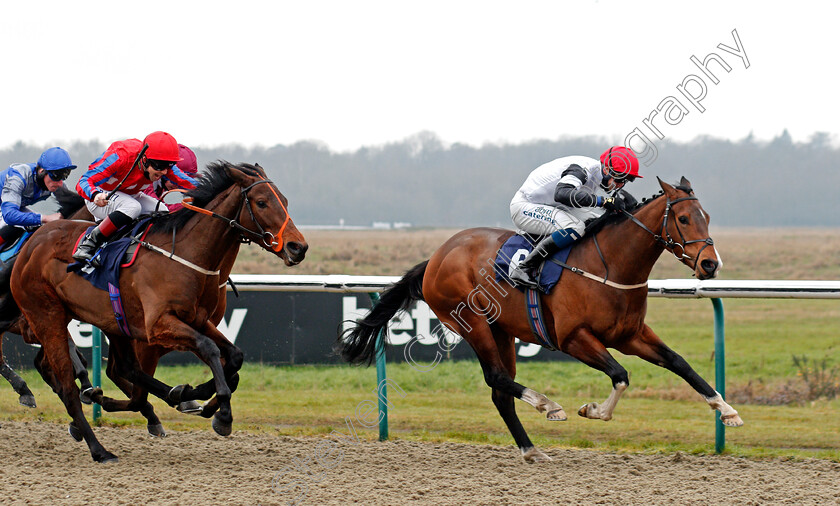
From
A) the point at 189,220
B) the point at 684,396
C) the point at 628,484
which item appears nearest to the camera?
the point at 628,484

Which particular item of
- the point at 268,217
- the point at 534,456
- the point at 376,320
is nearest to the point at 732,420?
the point at 534,456

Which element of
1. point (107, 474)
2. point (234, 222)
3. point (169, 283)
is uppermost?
point (234, 222)

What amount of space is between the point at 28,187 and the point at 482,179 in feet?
128

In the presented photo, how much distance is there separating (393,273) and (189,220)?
1723cm

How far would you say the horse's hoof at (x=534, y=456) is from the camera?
490 centimetres

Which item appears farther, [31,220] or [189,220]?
[31,220]

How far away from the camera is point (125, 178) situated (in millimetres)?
5152

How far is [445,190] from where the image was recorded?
147 feet

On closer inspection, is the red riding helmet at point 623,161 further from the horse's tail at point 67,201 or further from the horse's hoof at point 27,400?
the horse's hoof at point 27,400

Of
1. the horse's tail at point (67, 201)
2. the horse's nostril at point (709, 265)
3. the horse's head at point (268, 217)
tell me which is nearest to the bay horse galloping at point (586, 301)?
the horse's nostril at point (709, 265)

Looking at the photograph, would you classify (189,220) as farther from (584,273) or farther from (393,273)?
(393,273)

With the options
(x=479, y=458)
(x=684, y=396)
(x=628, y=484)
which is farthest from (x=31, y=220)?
(x=684, y=396)

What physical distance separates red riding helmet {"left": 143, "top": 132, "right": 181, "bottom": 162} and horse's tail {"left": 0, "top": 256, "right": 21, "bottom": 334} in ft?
4.53

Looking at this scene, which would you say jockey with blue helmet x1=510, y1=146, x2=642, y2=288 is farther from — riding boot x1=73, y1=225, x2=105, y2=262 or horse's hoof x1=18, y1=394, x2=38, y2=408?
horse's hoof x1=18, y1=394, x2=38, y2=408
